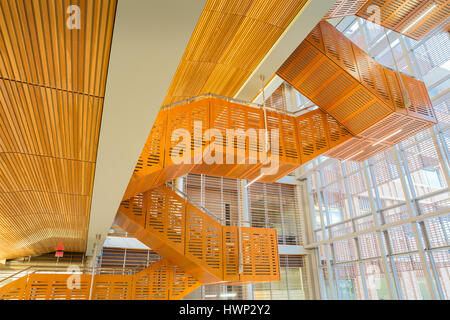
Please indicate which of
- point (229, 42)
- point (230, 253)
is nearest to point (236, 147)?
point (229, 42)

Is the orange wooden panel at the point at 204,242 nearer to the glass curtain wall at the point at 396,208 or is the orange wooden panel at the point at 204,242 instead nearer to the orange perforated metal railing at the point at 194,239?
the orange perforated metal railing at the point at 194,239

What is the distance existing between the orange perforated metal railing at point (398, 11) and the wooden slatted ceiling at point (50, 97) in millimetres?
6555

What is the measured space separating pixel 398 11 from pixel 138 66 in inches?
330

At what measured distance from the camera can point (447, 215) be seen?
10.0m

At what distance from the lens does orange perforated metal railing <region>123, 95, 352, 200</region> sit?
6953 mm

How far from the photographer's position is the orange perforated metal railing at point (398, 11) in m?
8.00

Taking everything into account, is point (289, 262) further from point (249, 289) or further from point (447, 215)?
point (447, 215)

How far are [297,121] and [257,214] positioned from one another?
29.1 feet

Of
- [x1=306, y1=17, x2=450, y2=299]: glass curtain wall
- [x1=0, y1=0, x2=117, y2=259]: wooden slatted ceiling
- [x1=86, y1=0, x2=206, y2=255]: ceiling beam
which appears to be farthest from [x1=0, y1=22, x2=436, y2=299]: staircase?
[x1=86, y1=0, x2=206, y2=255]: ceiling beam

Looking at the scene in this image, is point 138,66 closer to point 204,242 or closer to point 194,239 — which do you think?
point 194,239

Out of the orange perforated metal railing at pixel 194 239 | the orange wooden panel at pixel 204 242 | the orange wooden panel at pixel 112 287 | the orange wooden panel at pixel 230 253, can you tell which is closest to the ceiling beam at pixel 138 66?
the orange perforated metal railing at pixel 194 239

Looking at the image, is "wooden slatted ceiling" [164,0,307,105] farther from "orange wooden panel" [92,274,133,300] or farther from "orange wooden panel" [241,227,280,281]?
"orange wooden panel" [92,274,133,300]

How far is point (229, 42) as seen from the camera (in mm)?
6539
